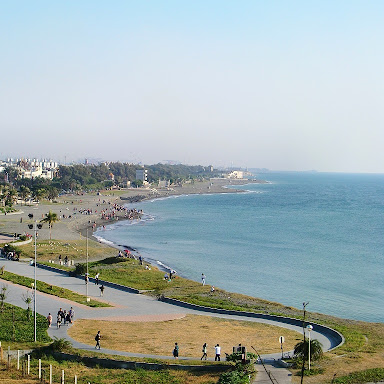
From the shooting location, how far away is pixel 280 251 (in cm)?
5988

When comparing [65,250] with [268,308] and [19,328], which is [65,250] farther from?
[19,328]

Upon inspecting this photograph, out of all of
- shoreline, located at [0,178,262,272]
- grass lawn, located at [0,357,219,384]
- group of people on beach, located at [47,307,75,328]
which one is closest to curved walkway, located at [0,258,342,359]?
group of people on beach, located at [47,307,75,328]

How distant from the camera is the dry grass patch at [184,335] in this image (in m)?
22.2

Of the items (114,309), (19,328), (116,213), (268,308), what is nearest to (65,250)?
(114,309)

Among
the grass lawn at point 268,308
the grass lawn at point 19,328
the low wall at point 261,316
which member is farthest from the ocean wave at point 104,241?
the grass lawn at point 19,328

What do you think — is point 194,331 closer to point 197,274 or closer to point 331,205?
point 197,274

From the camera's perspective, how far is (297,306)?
35750 mm

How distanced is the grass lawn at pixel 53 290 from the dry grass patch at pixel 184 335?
149 inches

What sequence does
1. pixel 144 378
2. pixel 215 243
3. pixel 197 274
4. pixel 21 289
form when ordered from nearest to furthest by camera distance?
pixel 144 378, pixel 21 289, pixel 197 274, pixel 215 243

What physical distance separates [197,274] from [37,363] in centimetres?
2732

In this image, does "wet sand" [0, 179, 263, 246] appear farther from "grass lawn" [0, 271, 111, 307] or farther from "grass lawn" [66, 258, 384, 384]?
"grass lawn" [0, 271, 111, 307]

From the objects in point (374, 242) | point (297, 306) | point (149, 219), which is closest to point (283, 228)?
point (374, 242)

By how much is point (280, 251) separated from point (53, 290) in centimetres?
3351

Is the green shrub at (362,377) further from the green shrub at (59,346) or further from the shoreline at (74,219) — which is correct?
the shoreline at (74,219)
